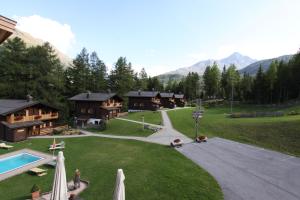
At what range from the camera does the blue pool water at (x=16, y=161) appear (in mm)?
25672

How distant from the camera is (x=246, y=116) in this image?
52.2 metres

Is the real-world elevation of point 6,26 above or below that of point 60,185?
above

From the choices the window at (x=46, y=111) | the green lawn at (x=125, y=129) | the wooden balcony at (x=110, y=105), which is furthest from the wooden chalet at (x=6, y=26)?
the wooden balcony at (x=110, y=105)

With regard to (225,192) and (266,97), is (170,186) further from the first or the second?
(266,97)

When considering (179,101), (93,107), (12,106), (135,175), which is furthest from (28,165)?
(179,101)

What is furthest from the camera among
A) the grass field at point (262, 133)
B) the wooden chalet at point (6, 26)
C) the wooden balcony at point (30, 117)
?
the wooden balcony at point (30, 117)

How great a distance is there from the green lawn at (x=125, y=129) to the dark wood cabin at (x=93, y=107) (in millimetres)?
8047

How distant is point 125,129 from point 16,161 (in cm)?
2116

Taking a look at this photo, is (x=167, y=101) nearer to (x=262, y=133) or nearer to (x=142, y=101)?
(x=142, y=101)

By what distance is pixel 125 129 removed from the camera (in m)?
45.9

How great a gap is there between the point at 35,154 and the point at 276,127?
121 ft

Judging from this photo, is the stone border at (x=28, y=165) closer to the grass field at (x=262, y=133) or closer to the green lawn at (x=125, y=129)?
the green lawn at (x=125, y=129)

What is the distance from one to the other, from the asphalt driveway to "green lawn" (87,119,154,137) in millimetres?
12385

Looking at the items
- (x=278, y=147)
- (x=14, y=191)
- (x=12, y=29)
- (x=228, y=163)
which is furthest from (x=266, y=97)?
(x=12, y=29)
